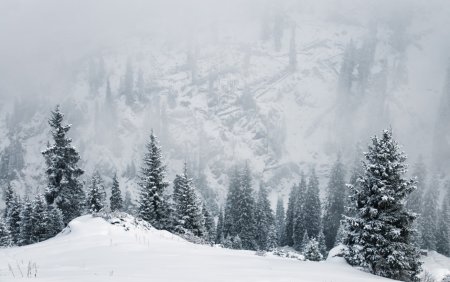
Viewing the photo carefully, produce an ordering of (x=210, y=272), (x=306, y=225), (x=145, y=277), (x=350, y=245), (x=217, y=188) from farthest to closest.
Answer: (x=217, y=188)
(x=306, y=225)
(x=350, y=245)
(x=210, y=272)
(x=145, y=277)

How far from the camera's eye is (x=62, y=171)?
3183 cm

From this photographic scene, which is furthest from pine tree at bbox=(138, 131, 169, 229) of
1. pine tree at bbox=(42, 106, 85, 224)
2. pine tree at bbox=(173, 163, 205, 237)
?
pine tree at bbox=(42, 106, 85, 224)

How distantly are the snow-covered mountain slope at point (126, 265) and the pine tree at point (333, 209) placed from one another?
59.6m

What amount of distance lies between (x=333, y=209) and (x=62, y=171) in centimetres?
5031

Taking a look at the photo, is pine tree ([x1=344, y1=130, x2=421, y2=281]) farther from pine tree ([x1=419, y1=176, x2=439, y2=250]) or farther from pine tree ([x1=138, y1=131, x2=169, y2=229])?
pine tree ([x1=419, y1=176, x2=439, y2=250])

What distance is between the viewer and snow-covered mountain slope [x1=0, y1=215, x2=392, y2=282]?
6250mm

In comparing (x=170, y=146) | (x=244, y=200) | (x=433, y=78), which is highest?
(x=433, y=78)

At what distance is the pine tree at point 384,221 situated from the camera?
1639 cm

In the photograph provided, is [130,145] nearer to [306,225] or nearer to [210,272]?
[306,225]

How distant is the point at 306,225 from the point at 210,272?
2428 inches

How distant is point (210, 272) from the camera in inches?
270

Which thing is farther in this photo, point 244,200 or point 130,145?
point 130,145

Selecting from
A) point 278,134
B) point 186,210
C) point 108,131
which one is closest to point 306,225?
point 186,210

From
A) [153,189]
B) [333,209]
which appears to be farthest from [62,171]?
[333,209]
